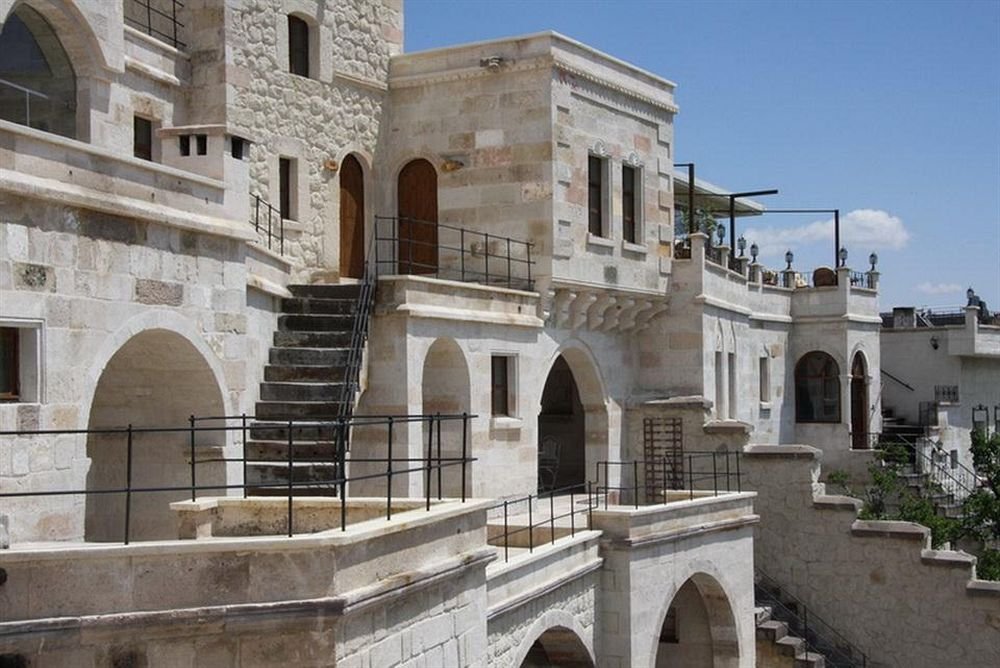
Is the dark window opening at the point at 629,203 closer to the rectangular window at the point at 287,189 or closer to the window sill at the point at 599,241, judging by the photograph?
the window sill at the point at 599,241

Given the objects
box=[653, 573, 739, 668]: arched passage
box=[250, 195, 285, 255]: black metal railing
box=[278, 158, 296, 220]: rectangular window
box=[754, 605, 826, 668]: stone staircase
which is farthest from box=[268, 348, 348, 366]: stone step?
box=[754, 605, 826, 668]: stone staircase

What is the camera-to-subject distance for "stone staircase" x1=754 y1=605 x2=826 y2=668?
23.0 m

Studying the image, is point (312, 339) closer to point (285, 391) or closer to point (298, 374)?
point (298, 374)

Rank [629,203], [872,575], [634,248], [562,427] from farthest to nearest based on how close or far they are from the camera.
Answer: [562,427], [872,575], [629,203], [634,248]

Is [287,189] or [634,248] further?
[634,248]

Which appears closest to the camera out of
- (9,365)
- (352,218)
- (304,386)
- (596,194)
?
(9,365)

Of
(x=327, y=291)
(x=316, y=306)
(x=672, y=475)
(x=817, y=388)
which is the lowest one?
(x=672, y=475)

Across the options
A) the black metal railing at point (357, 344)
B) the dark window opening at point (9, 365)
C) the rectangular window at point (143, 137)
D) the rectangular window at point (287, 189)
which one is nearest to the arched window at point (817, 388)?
the rectangular window at point (287, 189)

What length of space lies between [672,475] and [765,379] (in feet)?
22.9

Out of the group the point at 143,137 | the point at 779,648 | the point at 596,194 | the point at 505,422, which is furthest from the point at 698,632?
the point at 143,137

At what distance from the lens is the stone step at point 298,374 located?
16.1m

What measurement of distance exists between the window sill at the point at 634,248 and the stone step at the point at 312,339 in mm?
7891

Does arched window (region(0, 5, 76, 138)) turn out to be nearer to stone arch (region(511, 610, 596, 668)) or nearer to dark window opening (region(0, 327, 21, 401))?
dark window opening (region(0, 327, 21, 401))

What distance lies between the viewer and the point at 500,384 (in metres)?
21.2
